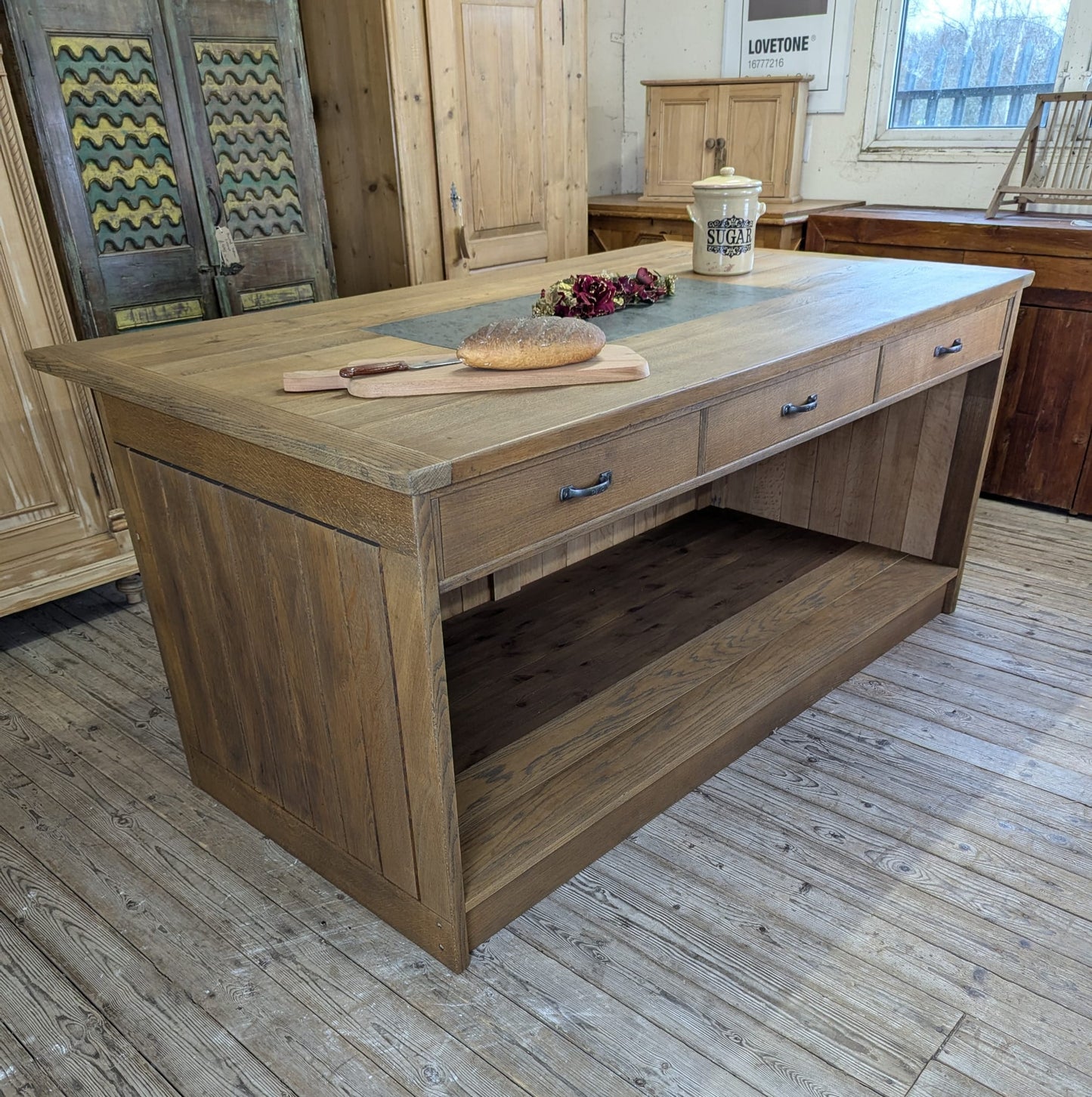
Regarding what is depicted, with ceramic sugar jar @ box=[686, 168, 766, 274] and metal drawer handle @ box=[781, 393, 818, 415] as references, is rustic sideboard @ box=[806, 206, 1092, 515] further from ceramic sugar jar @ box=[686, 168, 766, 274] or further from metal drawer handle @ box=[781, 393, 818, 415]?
metal drawer handle @ box=[781, 393, 818, 415]

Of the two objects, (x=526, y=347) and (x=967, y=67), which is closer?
(x=526, y=347)

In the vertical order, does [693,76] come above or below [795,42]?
below

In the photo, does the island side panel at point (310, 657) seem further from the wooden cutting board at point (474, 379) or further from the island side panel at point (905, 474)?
the island side panel at point (905, 474)

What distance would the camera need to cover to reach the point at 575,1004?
1466 millimetres

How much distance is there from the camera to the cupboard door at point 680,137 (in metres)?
3.87

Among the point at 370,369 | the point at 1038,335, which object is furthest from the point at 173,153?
the point at 1038,335

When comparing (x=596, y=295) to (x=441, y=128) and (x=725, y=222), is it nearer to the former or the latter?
(x=725, y=222)

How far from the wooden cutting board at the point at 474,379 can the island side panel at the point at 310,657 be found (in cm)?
16

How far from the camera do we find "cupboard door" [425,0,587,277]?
3.08m

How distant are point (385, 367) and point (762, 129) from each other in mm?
2987

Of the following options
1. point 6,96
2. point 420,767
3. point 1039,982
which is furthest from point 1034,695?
point 6,96

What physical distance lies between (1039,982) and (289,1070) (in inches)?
45.8

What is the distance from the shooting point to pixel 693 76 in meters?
4.23

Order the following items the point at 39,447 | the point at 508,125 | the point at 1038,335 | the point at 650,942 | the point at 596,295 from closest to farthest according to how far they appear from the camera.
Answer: the point at 650,942
the point at 596,295
the point at 39,447
the point at 1038,335
the point at 508,125
